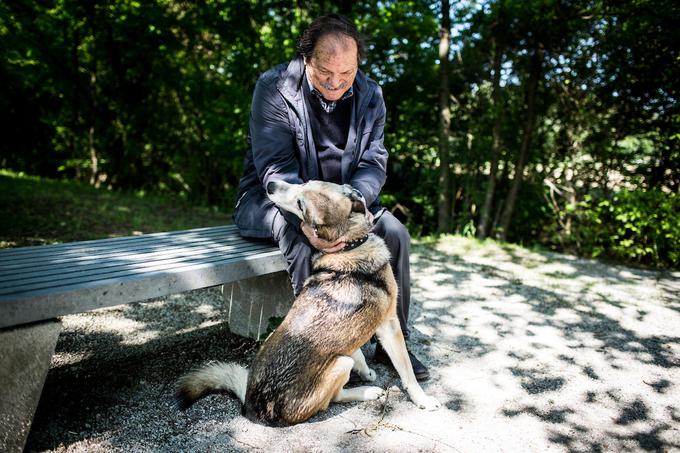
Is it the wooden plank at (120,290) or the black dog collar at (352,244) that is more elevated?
the black dog collar at (352,244)

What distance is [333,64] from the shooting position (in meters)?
3.04

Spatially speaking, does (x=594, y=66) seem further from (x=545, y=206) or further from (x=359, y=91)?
(x=359, y=91)

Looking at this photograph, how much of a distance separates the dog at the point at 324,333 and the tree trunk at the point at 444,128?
5794mm

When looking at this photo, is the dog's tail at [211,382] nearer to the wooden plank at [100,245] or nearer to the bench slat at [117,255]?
the bench slat at [117,255]

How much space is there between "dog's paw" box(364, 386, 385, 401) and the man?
342 mm

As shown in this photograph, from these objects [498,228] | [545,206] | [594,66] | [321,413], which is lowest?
[321,413]

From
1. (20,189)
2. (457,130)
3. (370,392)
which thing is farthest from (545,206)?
(20,189)

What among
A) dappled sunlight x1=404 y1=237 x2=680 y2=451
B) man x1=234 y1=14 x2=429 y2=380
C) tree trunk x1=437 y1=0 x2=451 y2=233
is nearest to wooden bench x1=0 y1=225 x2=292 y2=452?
man x1=234 y1=14 x2=429 y2=380

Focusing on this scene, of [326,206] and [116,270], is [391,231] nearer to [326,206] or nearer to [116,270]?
[326,206]

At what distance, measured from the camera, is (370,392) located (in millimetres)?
2947

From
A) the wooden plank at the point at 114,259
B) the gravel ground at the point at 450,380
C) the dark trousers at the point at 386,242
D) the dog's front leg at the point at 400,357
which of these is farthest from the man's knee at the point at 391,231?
the gravel ground at the point at 450,380

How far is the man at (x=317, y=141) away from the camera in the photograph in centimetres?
307

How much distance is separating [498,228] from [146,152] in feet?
30.0

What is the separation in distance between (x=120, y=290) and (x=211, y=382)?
755 mm
